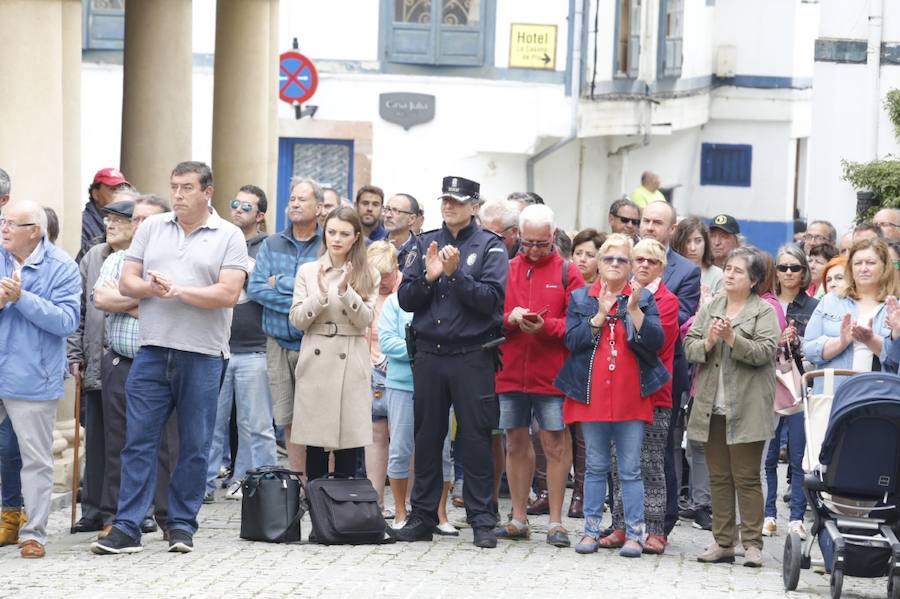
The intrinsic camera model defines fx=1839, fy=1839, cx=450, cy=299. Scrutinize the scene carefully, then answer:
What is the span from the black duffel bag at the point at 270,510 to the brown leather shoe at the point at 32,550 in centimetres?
124

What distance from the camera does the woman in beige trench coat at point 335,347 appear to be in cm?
1122

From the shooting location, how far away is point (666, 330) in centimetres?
1105

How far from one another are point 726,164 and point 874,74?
65.0ft

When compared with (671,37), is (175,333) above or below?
below

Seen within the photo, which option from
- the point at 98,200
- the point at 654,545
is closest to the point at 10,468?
the point at 98,200

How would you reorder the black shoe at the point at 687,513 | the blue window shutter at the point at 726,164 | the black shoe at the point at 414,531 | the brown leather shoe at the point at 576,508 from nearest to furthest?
the black shoe at the point at 414,531
the brown leather shoe at the point at 576,508
the black shoe at the point at 687,513
the blue window shutter at the point at 726,164

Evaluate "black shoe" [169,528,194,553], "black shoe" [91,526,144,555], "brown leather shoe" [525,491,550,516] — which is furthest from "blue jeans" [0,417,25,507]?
"brown leather shoe" [525,491,550,516]

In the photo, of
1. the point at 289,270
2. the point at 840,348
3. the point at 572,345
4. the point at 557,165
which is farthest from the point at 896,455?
the point at 557,165

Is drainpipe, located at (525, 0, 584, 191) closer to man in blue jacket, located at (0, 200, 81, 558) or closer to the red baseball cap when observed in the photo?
the red baseball cap

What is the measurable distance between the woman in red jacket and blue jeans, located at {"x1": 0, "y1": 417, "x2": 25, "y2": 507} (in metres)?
3.48

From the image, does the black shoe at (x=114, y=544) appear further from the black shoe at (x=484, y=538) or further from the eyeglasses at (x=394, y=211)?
the eyeglasses at (x=394, y=211)

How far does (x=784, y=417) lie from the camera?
12188 mm

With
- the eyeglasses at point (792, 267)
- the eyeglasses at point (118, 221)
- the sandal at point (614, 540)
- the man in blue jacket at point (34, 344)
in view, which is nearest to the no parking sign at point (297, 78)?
the eyeglasses at point (792, 267)

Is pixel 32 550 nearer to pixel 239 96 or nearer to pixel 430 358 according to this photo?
pixel 430 358
